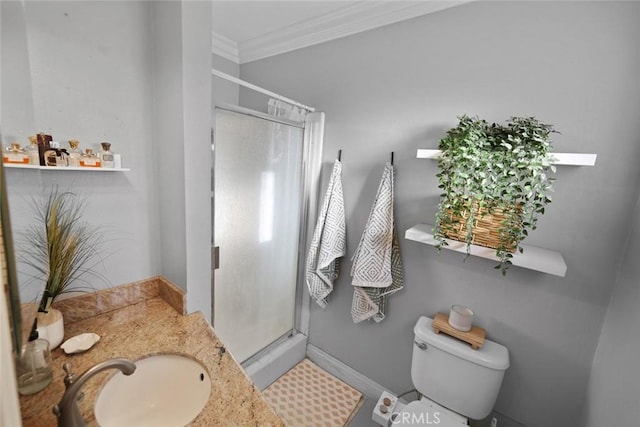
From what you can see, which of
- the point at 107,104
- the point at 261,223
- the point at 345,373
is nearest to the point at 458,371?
the point at 345,373

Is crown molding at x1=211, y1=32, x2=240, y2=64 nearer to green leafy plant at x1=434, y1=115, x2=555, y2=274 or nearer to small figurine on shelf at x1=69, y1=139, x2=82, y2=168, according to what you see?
small figurine on shelf at x1=69, y1=139, x2=82, y2=168

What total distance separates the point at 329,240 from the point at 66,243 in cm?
116

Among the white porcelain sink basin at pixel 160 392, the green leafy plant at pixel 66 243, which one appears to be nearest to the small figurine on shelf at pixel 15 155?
the green leafy plant at pixel 66 243

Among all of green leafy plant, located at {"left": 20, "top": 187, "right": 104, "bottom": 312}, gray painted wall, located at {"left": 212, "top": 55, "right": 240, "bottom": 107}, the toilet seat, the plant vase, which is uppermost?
gray painted wall, located at {"left": 212, "top": 55, "right": 240, "bottom": 107}

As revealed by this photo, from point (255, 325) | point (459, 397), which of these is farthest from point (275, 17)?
point (459, 397)

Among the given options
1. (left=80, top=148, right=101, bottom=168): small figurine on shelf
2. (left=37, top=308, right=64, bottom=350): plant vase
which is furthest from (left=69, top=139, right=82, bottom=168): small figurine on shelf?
(left=37, top=308, right=64, bottom=350): plant vase

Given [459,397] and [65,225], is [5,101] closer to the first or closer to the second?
[65,225]

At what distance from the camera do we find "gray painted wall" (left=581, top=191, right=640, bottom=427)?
755 millimetres

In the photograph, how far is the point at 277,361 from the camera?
1.79m

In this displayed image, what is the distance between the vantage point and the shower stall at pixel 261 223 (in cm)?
134

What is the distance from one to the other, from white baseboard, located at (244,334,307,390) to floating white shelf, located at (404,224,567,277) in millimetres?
1238

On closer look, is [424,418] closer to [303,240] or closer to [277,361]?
[277,361]

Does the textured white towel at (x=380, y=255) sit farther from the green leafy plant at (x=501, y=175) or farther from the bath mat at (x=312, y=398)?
the bath mat at (x=312, y=398)

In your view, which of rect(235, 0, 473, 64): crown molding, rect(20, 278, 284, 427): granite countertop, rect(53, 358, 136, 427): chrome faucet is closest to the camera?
rect(53, 358, 136, 427): chrome faucet
